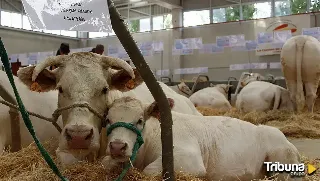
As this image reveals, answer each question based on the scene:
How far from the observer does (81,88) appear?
297 cm

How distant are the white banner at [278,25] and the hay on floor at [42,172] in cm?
1380

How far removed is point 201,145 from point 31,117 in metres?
1.86

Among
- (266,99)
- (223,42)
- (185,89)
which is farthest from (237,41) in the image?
(266,99)

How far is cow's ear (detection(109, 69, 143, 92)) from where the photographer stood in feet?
10.8

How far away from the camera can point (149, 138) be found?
312 cm

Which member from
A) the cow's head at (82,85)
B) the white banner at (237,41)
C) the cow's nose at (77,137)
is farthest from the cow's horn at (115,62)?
the white banner at (237,41)

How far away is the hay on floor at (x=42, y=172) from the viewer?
272cm

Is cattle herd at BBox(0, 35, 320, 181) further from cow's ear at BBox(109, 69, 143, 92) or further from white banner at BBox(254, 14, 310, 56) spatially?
white banner at BBox(254, 14, 310, 56)

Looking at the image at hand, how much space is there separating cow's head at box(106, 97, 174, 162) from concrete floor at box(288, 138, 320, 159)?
2773 millimetres

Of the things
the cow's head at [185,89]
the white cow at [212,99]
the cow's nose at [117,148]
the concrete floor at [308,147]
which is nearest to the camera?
the cow's nose at [117,148]

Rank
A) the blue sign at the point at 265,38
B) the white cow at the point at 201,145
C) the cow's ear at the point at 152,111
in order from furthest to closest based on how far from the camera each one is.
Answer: the blue sign at the point at 265,38 < the cow's ear at the point at 152,111 < the white cow at the point at 201,145

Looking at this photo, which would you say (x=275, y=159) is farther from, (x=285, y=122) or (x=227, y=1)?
(x=227, y=1)

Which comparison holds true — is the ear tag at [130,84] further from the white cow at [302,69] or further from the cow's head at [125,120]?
the white cow at [302,69]

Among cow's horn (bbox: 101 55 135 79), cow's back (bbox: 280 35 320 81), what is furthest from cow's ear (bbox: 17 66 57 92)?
cow's back (bbox: 280 35 320 81)
